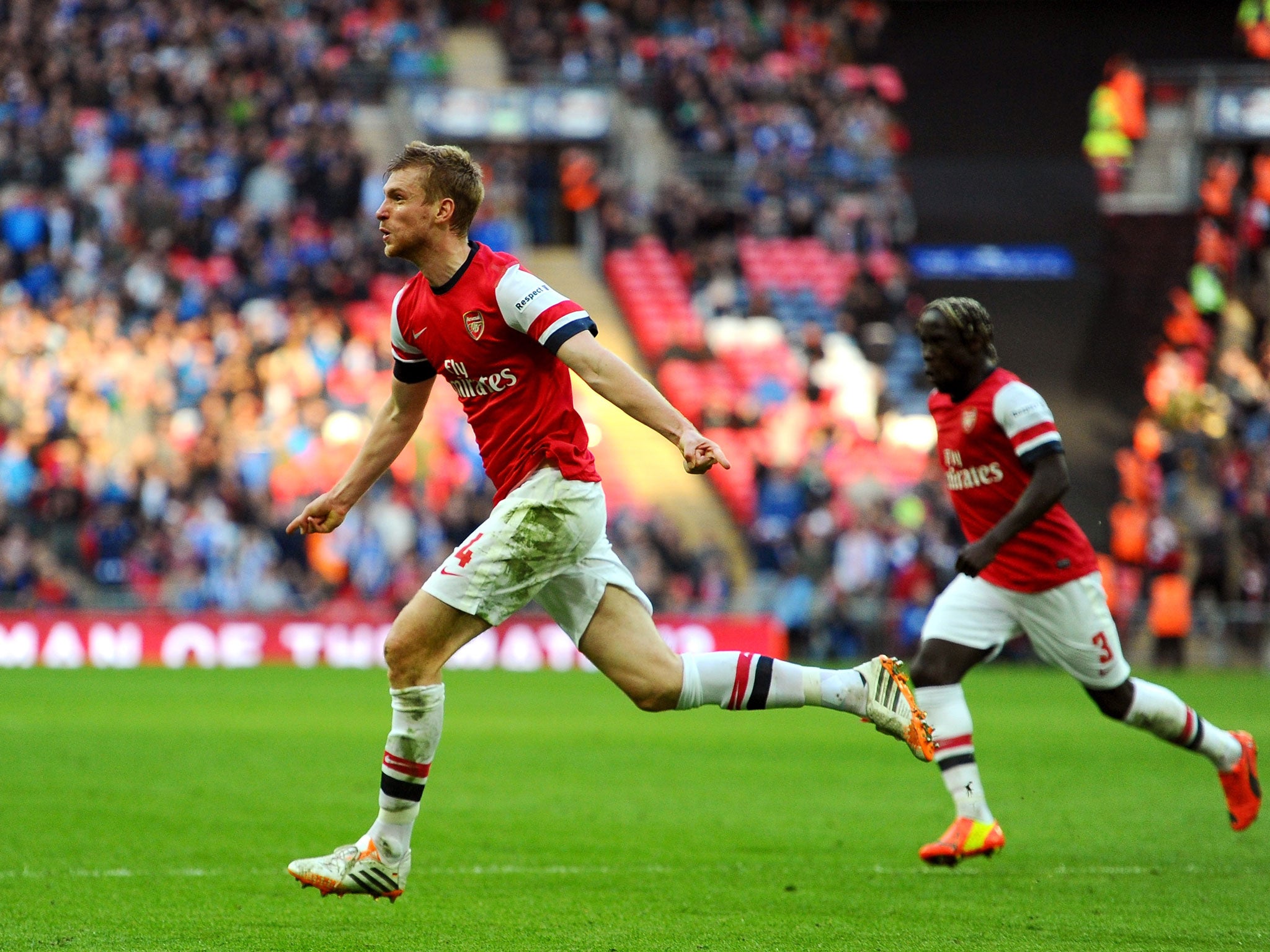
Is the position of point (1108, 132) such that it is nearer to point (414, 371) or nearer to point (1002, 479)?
point (1002, 479)

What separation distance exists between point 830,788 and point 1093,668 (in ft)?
9.97

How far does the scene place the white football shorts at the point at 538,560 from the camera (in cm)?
639

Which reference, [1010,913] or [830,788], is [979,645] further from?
[830,788]

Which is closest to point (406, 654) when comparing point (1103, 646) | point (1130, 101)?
point (1103, 646)

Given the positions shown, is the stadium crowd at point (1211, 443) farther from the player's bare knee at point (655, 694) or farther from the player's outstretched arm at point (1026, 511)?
the player's bare knee at point (655, 694)

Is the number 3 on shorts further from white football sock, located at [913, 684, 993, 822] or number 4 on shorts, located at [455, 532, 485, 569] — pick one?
number 4 on shorts, located at [455, 532, 485, 569]

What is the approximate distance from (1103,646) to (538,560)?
10.3 feet

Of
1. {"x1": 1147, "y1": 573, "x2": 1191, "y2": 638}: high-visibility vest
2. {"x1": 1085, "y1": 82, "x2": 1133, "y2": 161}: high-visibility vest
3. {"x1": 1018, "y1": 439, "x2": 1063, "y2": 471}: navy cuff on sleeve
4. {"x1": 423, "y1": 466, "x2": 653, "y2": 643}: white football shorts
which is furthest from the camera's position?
{"x1": 1085, "y1": 82, "x2": 1133, "y2": 161}: high-visibility vest

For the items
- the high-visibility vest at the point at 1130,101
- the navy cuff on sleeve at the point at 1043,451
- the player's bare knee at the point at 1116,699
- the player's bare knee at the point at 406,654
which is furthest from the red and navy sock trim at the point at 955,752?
the high-visibility vest at the point at 1130,101

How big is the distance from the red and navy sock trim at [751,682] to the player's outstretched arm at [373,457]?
1.57m

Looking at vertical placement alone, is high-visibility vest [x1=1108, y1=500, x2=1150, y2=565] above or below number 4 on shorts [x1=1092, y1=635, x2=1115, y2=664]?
below

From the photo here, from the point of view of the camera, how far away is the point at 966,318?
819cm

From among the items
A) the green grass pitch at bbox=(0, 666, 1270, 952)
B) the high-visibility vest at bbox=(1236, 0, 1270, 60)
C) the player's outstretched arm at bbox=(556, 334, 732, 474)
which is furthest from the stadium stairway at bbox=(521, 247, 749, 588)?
the player's outstretched arm at bbox=(556, 334, 732, 474)

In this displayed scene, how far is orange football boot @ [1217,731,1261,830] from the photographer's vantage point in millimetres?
8680
